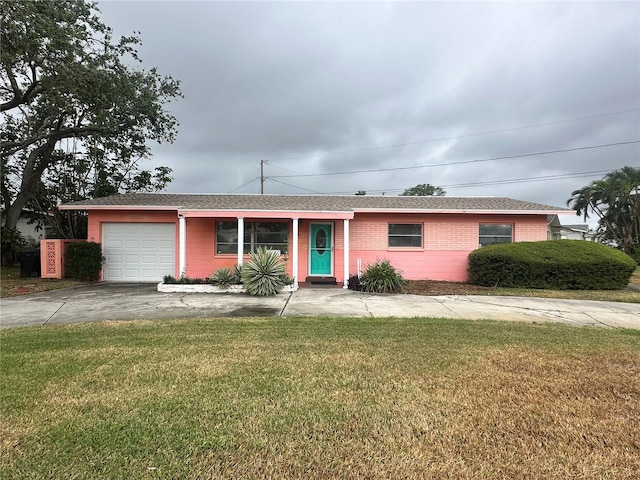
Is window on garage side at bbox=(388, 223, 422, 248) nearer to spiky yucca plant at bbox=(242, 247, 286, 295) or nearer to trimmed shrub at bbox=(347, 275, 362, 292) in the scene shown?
trimmed shrub at bbox=(347, 275, 362, 292)

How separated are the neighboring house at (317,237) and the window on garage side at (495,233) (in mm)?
35

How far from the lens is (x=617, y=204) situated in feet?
82.5

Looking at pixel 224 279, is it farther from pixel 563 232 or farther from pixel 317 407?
pixel 563 232

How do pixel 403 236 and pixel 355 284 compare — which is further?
pixel 403 236

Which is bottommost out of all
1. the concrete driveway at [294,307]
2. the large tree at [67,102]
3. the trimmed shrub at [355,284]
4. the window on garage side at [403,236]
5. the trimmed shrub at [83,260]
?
the concrete driveway at [294,307]

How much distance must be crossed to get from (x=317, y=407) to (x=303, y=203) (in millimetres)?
11124

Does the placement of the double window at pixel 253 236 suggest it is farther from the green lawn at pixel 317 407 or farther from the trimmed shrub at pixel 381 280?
the green lawn at pixel 317 407

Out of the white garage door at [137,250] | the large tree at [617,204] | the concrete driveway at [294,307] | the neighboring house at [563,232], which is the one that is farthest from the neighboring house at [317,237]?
the large tree at [617,204]

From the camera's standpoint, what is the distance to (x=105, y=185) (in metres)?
19.9

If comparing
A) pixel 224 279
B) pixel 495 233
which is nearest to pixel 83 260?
pixel 224 279

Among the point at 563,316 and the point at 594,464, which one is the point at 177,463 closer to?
the point at 594,464

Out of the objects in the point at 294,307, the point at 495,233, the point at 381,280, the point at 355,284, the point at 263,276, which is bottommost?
the point at 294,307

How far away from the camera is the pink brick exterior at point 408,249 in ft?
43.9

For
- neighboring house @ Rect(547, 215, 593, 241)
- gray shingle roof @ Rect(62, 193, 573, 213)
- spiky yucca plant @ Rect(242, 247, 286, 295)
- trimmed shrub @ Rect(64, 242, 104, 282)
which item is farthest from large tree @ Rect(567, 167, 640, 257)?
trimmed shrub @ Rect(64, 242, 104, 282)
